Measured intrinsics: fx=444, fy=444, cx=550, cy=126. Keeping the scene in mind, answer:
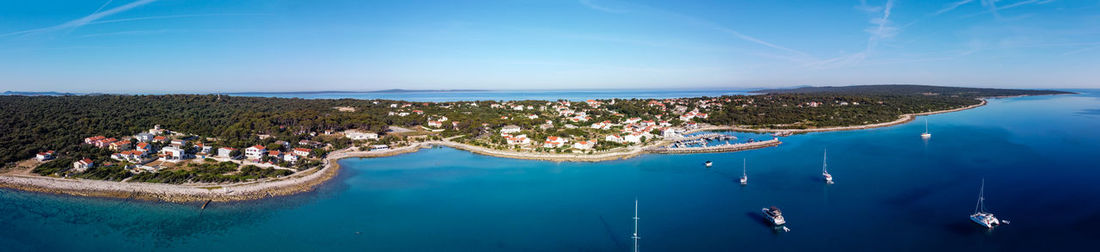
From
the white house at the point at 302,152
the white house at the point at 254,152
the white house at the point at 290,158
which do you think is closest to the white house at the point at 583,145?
the white house at the point at 302,152

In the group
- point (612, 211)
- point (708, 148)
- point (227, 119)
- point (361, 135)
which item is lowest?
point (612, 211)

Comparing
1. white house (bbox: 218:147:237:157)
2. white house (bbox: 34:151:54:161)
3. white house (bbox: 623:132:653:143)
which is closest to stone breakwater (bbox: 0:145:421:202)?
white house (bbox: 34:151:54:161)

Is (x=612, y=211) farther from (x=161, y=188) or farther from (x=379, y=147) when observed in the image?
(x=379, y=147)

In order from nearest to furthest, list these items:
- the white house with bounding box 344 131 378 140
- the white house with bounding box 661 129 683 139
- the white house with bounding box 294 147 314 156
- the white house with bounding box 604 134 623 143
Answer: the white house with bounding box 294 147 314 156 < the white house with bounding box 604 134 623 143 < the white house with bounding box 344 131 378 140 < the white house with bounding box 661 129 683 139

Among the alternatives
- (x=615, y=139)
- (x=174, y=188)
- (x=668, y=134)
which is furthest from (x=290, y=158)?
(x=668, y=134)

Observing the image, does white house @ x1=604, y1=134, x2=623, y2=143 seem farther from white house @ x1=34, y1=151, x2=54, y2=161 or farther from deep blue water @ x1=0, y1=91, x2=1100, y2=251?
white house @ x1=34, y1=151, x2=54, y2=161

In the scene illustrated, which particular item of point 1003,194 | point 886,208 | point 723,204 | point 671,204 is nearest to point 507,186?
point 671,204
